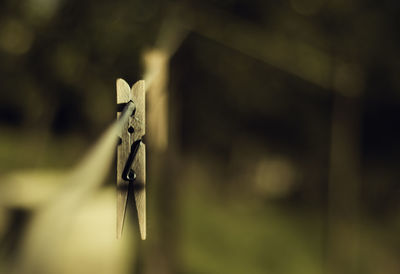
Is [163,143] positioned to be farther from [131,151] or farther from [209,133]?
[209,133]

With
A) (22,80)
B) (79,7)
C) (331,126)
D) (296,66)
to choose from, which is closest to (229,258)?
(331,126)

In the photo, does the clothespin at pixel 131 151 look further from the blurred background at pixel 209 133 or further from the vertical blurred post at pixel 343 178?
the vertical blurred post at pixel 343 178

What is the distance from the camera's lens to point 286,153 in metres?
12.2

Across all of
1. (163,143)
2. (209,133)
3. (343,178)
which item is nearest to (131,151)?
(163,143)

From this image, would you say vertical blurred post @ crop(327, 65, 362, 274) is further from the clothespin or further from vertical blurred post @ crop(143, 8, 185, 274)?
the clothespin

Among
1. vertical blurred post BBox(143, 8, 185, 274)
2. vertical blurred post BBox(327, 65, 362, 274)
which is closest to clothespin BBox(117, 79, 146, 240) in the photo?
vertical blurred post BBox(143, 8, 185, 274)

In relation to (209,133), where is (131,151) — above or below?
below

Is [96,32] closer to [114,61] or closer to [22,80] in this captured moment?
[114,61]

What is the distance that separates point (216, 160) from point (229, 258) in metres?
4.23

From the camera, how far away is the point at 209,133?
1117cm

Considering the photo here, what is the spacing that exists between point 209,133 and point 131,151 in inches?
411

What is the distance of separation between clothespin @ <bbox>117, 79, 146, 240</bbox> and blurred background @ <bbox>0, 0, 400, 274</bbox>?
0.08 metres

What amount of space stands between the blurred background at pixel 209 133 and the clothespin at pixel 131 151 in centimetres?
8

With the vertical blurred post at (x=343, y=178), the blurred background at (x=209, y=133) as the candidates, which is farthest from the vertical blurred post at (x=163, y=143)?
the vertical blurred post at (x=343, y=178)
